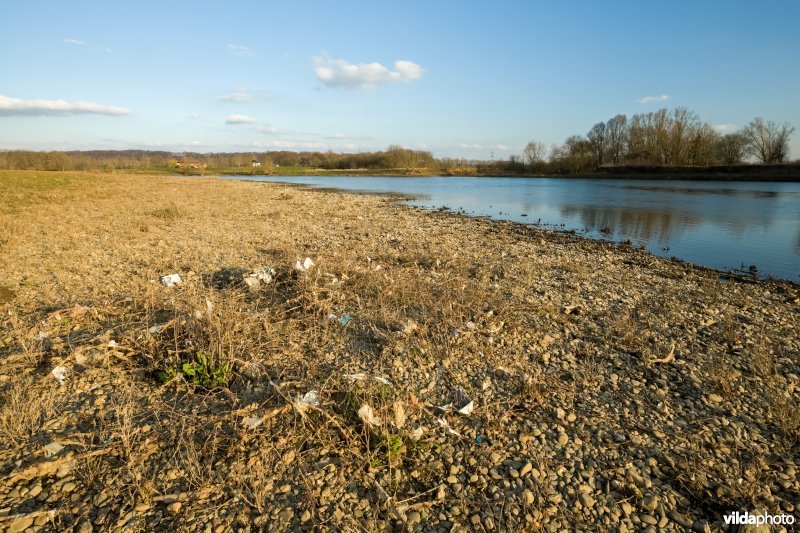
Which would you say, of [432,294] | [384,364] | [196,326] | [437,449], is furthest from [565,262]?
[196,326]

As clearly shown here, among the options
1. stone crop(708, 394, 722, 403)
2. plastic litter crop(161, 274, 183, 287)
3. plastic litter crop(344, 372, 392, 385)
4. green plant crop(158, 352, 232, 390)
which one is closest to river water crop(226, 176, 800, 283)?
stone crop(708, 394, 722, 403)

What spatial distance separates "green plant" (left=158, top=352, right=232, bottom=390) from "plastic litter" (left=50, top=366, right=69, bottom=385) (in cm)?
102

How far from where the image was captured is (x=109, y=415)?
3.96 m

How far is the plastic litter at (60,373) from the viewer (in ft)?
14.4

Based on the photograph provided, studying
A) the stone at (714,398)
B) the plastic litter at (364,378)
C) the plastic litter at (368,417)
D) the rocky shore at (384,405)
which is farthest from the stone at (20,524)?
the stone at (714,398)

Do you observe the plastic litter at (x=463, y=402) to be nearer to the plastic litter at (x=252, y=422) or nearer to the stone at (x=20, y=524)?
the plastic litter at (x=252, y=422)

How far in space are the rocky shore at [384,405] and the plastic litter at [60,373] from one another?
0.07 metres

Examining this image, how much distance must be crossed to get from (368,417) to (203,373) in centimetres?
211

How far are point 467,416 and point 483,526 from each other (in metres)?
1.31

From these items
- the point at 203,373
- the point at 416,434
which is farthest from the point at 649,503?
the point at 203,373

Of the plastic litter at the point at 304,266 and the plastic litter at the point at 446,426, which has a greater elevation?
the plastic litter at the point at 304,266

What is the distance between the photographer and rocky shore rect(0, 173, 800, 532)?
312 centimetres

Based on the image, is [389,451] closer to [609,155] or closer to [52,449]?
[52,449]

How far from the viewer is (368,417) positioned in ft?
12.2
